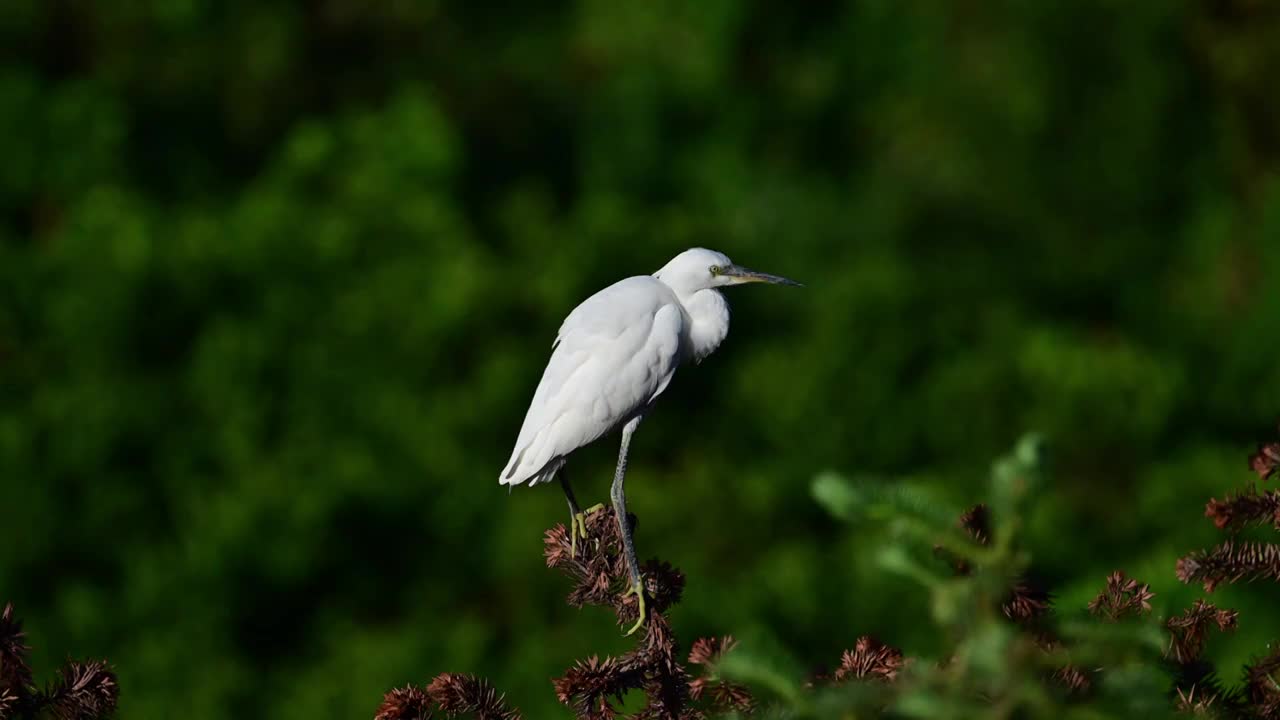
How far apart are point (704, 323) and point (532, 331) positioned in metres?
11.4

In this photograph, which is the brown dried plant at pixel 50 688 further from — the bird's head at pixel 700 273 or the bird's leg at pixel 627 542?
the bird's head at pixel 700 273

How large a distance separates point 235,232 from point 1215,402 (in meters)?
9.58

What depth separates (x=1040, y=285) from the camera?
65.5 ft

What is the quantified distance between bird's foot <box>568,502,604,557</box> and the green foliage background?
5656 mm

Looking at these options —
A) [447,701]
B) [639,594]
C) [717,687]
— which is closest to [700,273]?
[639,594]

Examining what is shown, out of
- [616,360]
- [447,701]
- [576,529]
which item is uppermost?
[616,360]

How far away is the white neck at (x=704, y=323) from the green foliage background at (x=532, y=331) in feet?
17.8

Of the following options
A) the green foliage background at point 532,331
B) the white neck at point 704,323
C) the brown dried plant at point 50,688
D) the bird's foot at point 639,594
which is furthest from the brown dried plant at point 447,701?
the green foliage background at point 532,331

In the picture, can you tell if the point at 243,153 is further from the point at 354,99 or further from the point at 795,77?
the point at 795,77

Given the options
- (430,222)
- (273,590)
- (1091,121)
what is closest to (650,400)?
(273,590)

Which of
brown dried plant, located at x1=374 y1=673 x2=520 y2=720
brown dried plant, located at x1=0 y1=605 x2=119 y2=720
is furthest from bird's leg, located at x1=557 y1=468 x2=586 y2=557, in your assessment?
brown dried plant, located at x1=0 y1=605 x2=119 y2=720

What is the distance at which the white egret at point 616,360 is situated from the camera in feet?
12.2

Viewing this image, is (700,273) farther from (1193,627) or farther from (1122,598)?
(1193,627)

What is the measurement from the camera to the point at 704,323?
3.86m
